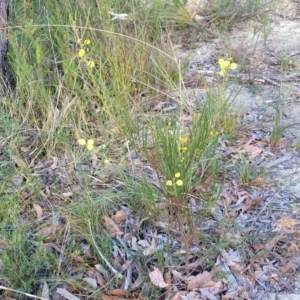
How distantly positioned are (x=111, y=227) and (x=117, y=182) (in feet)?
1.01

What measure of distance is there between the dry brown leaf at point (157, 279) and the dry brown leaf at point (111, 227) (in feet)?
0.92

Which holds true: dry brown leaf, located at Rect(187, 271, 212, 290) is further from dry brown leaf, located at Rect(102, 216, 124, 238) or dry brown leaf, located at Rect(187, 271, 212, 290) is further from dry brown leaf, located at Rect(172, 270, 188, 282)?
dry brown leaf, located at Rect(102, 216, 124, 238)

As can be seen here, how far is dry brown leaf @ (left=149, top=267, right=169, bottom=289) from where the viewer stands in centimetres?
194

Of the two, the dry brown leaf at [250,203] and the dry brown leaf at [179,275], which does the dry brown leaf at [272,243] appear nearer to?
the dry brown leaf at [250,203]

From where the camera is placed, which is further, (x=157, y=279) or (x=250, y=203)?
(x=250, y=203)

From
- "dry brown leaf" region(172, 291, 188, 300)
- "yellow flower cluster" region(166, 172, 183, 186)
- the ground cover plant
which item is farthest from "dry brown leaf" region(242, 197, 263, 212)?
"dry brown leaf" region(172, 291, 188, 300)

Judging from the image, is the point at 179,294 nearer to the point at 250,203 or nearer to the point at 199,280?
the point at 199,280

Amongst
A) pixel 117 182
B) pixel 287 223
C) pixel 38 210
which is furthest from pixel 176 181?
pixel 38 210

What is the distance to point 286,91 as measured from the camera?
3260 millimetres

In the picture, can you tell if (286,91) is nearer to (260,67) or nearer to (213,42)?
(260,67)

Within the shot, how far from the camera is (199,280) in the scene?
6.49 ft

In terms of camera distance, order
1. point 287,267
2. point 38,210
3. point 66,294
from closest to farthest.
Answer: point 66,294
point 287,267
point 38,210

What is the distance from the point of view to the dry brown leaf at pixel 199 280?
197 cm

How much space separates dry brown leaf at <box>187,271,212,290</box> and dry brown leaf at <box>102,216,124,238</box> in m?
0.39
